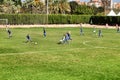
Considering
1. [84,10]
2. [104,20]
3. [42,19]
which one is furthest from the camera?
[84,10]

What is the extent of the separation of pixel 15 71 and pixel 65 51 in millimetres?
10346

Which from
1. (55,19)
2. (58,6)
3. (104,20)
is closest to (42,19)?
(55,19)

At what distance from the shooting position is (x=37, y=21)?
322ft

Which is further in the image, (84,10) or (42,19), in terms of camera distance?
(84,10)

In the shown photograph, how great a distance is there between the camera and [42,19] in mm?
99000

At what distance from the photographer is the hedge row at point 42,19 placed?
93.1m

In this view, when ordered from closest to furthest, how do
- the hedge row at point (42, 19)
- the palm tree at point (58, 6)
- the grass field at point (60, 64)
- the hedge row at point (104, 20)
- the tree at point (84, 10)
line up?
1. the grass field at point (60, 64)
2. the hedge row at point (42, 19)
3. the hedge row at point (104, 20)
4. the palm tree at point (58, 6)
5. the tree at point (84, 10)

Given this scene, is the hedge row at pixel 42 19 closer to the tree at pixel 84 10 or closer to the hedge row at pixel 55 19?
the hedge row at pixel 55 19

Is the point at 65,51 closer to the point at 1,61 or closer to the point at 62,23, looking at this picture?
the point at 1,61

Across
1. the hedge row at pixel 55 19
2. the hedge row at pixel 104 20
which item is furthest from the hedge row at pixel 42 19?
the hedge row at pixel 104 20

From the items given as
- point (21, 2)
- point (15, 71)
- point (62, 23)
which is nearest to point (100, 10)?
point (21, 2)

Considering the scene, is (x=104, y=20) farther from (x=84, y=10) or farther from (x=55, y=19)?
(x=84, y=10)

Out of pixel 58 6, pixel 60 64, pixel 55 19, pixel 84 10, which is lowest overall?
pixel 60 64

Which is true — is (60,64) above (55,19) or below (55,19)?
below
